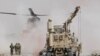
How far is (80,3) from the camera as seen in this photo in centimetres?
700

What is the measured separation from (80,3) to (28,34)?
137cm

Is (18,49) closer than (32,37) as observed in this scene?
Yes

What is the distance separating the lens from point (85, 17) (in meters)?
7.00

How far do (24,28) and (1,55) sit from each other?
757 millimetres

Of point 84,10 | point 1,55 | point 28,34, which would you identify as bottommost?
point 1,55

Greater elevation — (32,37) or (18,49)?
(32,37)

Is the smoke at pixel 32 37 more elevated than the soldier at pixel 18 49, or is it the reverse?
the smoke at pixel 32 37

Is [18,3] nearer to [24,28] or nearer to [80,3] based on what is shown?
[24,28]

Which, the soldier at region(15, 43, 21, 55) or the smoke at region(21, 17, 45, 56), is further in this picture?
the smoke at region(21, 17, 45, 56)

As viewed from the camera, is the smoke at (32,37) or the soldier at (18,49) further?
the smoke at (32,37)

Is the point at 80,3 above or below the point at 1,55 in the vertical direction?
above

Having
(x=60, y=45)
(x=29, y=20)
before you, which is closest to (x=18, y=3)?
(x=29, y=20)

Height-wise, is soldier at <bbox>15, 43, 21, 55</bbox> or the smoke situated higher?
the smoke

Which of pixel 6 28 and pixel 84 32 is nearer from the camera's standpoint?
pixel 6 28
